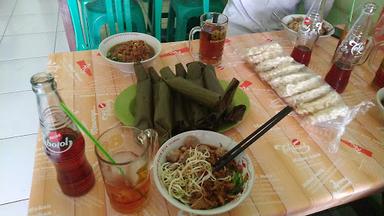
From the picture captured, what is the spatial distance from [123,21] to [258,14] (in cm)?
73

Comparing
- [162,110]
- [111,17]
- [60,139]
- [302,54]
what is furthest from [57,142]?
[111,17]

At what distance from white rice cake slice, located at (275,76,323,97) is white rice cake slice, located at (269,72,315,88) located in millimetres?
14

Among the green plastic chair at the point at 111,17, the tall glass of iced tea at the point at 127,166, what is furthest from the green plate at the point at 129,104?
the green plastic chair at the point at 111,17

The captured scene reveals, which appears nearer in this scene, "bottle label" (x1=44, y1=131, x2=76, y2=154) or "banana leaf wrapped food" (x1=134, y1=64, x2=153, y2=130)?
"bottle label" (x1=44, y1=131, x2=76, y2=154)

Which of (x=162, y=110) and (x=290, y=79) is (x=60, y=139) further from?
(x=290, y=79)

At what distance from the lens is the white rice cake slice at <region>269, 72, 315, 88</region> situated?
2.82 feet

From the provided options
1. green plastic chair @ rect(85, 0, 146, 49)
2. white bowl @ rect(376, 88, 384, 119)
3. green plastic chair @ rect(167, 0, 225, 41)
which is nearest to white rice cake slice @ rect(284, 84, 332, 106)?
white bowl @ rect(376, 88, 384, 119)

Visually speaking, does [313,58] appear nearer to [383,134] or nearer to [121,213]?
[383,134]

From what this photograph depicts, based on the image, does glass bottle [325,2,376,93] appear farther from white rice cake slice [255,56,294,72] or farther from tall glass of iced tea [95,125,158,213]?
tall glass of iced tea [95,125,158,213]

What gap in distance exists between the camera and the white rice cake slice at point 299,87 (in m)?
0.83

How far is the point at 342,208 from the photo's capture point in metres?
1.24

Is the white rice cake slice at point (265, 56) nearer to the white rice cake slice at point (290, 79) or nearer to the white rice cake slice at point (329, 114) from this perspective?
the white rice cake slice at point (290, 79)

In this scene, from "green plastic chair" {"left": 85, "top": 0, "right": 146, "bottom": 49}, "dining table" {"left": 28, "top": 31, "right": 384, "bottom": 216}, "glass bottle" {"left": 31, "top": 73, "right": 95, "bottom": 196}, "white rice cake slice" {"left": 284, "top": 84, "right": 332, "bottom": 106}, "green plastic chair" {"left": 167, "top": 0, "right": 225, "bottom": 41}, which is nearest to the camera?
"glass bottle" {"left": 31, "top": 73, "right": 95, "bottom": 196}

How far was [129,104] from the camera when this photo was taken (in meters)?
0.78
